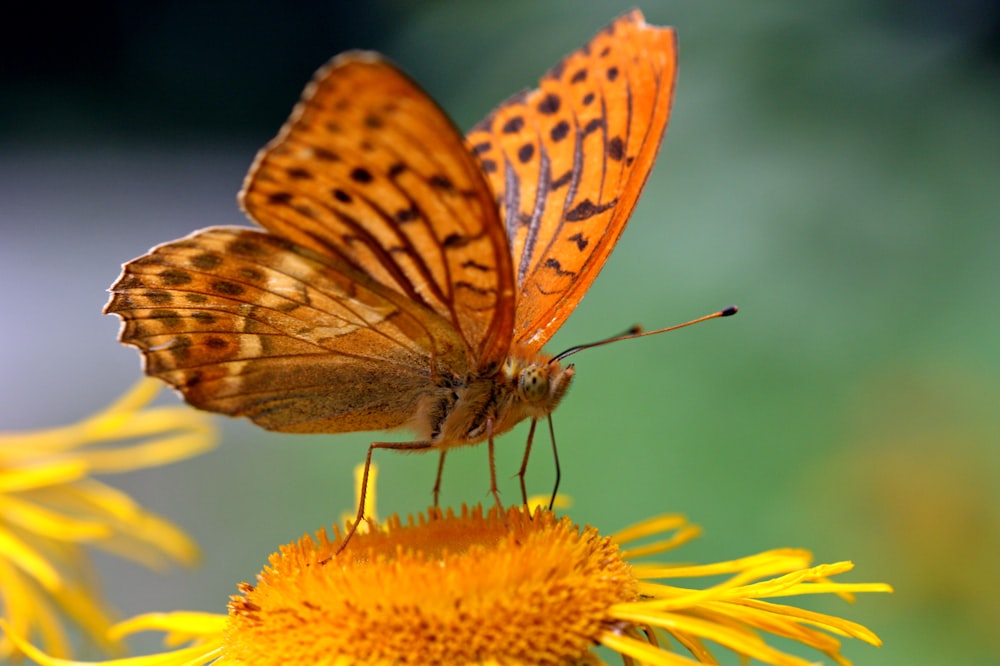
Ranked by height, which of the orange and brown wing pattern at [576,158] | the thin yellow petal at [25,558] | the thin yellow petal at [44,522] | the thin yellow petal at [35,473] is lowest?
the thin yellow petal at [25,558]

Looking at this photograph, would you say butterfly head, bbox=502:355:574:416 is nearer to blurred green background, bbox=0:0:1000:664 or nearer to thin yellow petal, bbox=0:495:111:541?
thin yellow petal, bbox=0:495:111:541

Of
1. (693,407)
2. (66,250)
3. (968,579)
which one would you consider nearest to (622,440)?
(693,407)

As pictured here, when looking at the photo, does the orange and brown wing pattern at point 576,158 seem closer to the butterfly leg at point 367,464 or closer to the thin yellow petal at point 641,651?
the butterfly leg at point 367,464

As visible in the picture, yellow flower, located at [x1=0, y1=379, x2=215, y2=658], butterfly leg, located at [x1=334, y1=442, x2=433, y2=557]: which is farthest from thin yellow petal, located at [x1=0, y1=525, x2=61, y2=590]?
butterfly leg, located at [x1=334, y1=442, x2=433, y2=557]

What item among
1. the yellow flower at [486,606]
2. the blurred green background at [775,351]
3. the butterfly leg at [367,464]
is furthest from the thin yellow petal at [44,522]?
the blurred green background at [775,351]

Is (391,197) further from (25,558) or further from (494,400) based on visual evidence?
(25,558)

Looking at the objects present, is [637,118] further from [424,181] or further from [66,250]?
[66,250]
